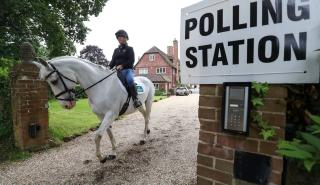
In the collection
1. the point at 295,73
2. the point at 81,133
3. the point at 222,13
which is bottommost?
the point at 81,133

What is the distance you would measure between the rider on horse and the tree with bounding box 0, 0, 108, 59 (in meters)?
8.28

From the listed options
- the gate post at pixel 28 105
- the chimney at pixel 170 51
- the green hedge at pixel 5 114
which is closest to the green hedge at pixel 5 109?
the green hedge at pixel 5 114

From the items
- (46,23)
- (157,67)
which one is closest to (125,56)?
(46,23)

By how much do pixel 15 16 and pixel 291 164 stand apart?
53.8 feet

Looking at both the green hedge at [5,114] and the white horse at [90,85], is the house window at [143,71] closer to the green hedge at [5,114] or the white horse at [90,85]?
the green hedge at [5,114]

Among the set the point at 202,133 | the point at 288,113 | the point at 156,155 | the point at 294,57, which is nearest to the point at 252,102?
the point at 288,113

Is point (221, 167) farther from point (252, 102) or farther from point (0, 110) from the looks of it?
point (0, 110)

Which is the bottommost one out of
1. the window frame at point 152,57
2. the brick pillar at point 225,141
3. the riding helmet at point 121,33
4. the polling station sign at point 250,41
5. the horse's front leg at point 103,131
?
the horse's front leg at point 103,131

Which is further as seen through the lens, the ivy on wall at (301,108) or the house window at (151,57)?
the house window at (151,57)

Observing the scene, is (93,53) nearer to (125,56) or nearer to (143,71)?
(143,71)

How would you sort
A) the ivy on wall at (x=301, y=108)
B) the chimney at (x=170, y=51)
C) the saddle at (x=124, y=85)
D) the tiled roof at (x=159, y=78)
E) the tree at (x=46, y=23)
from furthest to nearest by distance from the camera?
the chimney at (x=170, y=51)
the tiled roof at (x=159, y=78)
the tree at (x=46, y=23)
the saddle at (x=124, y=85)
the ivy on wall at (x=301, y=108)

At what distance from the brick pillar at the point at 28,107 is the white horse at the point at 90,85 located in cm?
157

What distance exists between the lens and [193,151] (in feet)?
23.7

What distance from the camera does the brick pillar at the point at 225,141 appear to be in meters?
2.13
